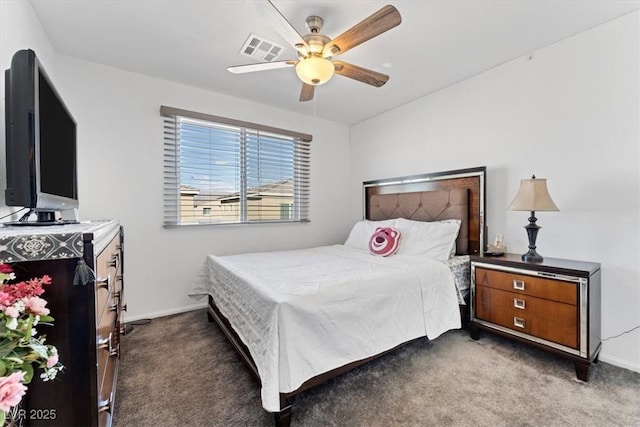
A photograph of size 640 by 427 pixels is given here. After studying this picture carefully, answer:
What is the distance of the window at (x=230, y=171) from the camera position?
3148mm

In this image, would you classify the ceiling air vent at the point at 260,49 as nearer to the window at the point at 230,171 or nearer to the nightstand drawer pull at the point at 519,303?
the window at the point at 230,171

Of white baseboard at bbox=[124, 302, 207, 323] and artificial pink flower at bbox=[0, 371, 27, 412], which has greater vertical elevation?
artificial pink flower at bbox=[0, 371, 27, 412]

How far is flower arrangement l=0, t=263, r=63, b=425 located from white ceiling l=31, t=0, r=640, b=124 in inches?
82.8

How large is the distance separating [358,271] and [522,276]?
130 centimetres

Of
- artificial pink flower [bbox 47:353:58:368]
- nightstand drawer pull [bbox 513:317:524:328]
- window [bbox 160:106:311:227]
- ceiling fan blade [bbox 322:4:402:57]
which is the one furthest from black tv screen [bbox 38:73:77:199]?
nightstand drawer pull [bbox 513:317:524:328]

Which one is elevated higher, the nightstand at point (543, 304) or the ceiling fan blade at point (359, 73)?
the ceiling fan blade at point (359, 73)

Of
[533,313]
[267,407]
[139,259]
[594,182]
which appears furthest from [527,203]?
[139,259]

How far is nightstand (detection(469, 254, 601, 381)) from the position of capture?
1896 millimetres

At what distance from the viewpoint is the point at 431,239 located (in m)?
2.79

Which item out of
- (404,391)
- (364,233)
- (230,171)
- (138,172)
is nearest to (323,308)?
(404,391)

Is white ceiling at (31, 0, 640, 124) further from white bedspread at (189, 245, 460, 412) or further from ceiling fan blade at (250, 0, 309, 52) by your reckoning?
white bedspread at (189, 245, 460, 412)

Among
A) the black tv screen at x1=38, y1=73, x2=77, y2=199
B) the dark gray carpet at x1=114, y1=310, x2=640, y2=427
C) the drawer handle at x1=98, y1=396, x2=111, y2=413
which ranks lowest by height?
the dark gray carpet at x1=114, y1=310, x2=640, y2=427

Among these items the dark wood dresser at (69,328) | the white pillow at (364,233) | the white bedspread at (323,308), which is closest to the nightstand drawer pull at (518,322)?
the white bedspread at (323,308)

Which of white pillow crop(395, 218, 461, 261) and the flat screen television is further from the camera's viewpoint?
white pillow crop(395, 218, 461, 261)
